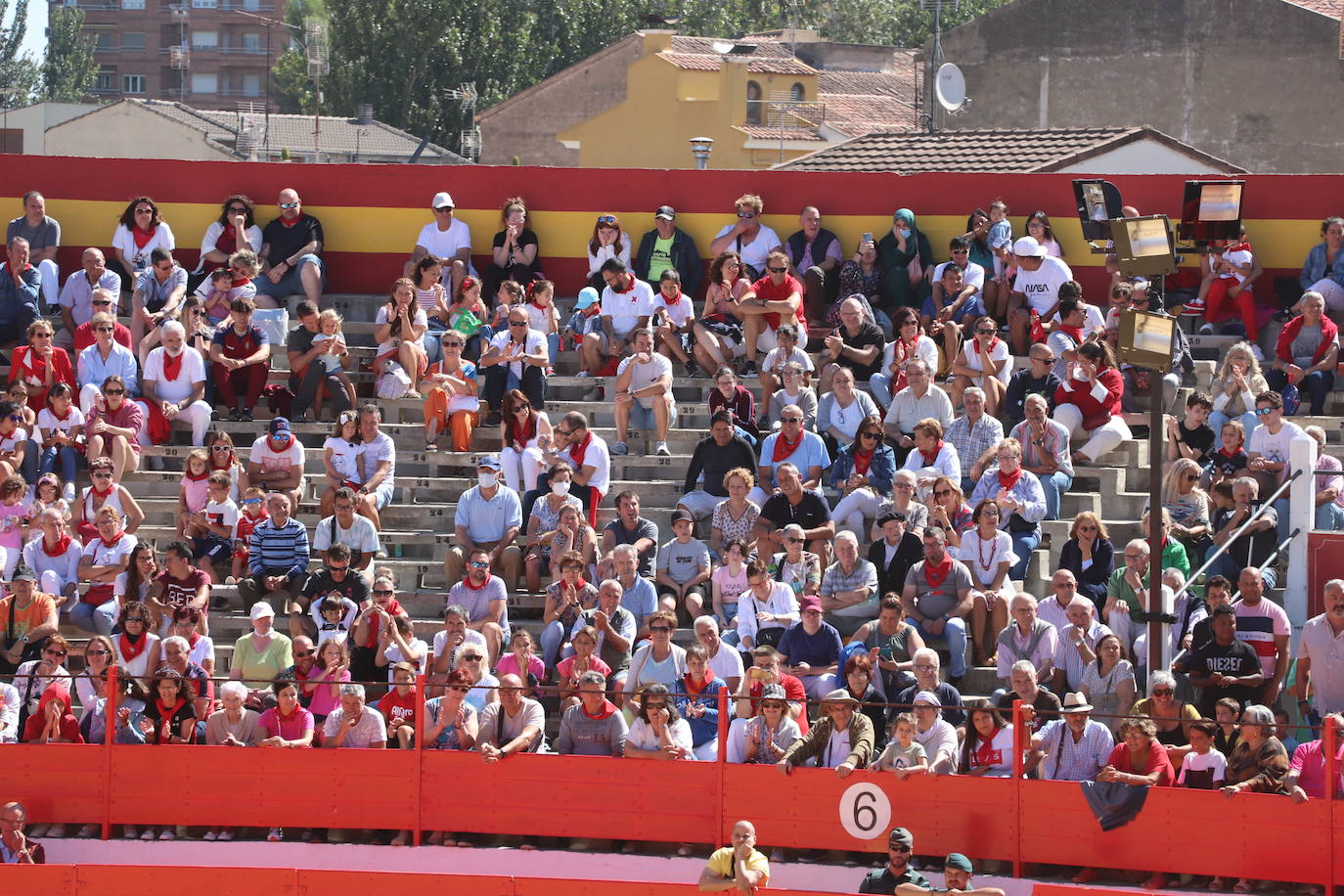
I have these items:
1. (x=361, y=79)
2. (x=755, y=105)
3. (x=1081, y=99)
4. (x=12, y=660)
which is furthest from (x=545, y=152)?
(x=12, y=660)

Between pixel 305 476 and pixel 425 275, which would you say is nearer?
pixel 305 476

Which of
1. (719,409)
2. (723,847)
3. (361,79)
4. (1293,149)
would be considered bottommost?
(723,847)

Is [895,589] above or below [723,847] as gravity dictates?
above

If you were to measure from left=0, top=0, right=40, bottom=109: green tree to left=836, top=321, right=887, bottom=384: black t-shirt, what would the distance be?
75983 mm

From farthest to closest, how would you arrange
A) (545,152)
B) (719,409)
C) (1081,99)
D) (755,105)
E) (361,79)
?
(361,79) < (545,152) < (755,105) < (1081,99) < (719,409)

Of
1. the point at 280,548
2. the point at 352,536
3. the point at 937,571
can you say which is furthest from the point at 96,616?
the point at 937,571

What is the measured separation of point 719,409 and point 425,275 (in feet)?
11.7

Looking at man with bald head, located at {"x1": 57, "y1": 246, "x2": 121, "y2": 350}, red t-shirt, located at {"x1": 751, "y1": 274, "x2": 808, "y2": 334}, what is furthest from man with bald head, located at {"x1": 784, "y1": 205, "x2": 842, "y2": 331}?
man with bald head, located at {"x1": 57, "y1": 246, "x2": 121, "y2": 350}

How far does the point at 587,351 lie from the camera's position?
17.6m

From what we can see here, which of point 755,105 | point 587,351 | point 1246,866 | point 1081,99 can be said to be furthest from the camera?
point 755,105

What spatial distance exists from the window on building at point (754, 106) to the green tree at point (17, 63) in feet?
157

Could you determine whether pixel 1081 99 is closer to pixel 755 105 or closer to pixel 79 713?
pixel 755 105

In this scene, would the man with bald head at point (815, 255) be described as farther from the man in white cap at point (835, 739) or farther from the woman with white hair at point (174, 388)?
the man in white cap at point (835, 739)

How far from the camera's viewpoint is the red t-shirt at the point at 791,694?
12930mm
